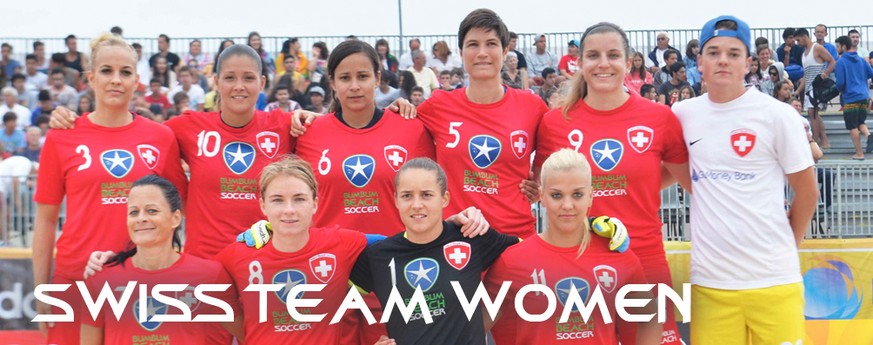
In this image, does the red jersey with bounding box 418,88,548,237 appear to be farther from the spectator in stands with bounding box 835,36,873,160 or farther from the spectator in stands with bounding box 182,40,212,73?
the spectator in stands with bounding box 835,36,873,160

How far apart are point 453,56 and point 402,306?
11.8 m

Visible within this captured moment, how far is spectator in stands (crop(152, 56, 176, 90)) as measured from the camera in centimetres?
1346

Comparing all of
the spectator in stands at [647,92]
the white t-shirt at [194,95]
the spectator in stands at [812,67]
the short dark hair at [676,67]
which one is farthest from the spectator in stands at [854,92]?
the white t-shirt at [194,95]

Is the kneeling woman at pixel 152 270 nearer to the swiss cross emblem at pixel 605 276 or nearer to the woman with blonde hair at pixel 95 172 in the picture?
the woman with blonde hair at pixel 95 172

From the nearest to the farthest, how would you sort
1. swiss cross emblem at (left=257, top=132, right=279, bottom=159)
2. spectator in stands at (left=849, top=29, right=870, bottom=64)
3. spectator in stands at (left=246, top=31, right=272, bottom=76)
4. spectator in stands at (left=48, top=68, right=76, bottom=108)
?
swiss cross emblem at (left=257, top=132, right=279, bottom=159), spectator in stands at (left=48, top=68, right=76, bottom=108), spectator in stands at (left=246, top=31, right=272, bottom=76), spectator in stands at (left=849, top=29, right=870, bottom=64)

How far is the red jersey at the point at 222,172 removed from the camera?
17.9 ft

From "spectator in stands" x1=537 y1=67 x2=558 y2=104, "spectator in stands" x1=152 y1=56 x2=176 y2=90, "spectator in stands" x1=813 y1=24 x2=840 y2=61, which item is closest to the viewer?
"spectator in stands" x1=152 y1=56 x2=176 y2=90

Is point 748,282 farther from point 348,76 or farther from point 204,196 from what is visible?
point 204,196

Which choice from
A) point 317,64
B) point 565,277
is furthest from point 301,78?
point 565,277

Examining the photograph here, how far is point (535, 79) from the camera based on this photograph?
15.8 meters

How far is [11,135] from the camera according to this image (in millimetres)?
10844

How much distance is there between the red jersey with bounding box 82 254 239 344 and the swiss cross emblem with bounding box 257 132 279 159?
780mm

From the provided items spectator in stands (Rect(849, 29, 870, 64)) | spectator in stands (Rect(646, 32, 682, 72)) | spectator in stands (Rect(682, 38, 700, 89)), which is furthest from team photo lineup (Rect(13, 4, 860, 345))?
spectator in stands (Rect(849, 29, 870, 64))

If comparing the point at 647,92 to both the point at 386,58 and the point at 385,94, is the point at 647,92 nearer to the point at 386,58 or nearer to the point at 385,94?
the point at 385,94
